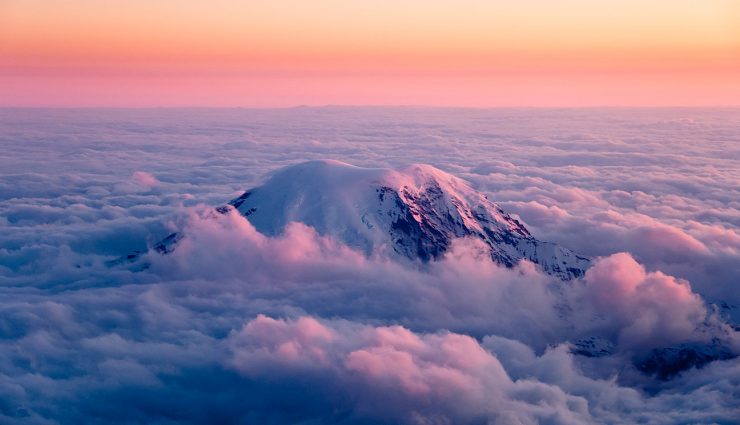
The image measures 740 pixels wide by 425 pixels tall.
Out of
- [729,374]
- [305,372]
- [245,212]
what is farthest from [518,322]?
[245,212]

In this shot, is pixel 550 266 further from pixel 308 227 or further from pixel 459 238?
pixel 308 227

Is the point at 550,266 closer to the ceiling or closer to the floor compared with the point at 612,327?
closer to the ceiling

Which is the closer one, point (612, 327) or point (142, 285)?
point (142, 285)

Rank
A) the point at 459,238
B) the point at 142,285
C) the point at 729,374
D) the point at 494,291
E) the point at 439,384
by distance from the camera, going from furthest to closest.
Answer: the point at 459,238
the point at 494,291
the point at 142,285
the point at 729,374
the point at 439,384

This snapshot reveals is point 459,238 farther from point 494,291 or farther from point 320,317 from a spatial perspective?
point 320,317

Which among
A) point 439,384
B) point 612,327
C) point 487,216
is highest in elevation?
point 487,216

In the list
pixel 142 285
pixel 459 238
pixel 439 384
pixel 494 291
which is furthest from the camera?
pixel 459 238
